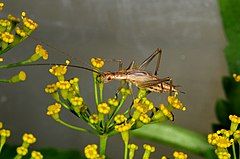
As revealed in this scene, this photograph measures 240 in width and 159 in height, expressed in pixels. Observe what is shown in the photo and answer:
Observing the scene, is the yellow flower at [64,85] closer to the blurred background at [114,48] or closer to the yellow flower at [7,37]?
the yellow flower at [7,37]

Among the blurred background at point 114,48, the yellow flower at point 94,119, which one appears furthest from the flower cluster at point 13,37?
the blurred background at point 114,48

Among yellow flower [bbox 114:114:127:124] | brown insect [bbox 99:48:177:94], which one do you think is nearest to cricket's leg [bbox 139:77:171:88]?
brown insect [bbox 99:48:177:94]

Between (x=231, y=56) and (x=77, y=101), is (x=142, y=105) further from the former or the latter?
(x=231, y=56)

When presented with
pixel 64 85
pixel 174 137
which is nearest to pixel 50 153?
pixel 174 137

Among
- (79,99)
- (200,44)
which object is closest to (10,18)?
(79,99)

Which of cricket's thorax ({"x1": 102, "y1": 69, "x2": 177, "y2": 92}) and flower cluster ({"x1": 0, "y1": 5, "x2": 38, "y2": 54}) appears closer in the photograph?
flower cluster ({"x1": 0, "y1": 5, "x2": 38, "y2": 54})

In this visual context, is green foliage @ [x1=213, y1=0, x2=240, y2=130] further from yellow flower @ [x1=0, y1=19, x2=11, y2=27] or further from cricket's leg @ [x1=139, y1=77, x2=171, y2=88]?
yellow flower @ [x1=0, y1=19, x2=11, y2=27]

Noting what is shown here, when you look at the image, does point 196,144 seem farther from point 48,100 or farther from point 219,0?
point 48,100
